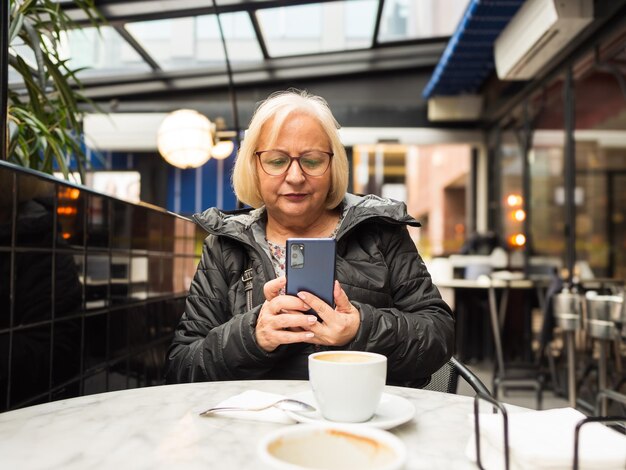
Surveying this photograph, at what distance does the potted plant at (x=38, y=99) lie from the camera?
1.72 metres

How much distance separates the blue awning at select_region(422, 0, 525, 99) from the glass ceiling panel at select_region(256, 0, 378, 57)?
3.25ft

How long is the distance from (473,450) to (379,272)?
0.83 meters

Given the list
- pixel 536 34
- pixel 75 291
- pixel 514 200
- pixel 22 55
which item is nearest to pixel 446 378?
pixel 75 291

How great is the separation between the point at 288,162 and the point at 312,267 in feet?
1.61

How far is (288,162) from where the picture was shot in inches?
59.3

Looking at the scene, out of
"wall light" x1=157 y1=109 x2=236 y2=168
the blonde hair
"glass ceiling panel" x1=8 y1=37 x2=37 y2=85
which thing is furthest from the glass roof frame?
the blonde hair

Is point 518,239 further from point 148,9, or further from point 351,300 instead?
point 351,300

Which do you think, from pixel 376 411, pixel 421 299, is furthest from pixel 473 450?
pixel 421 299

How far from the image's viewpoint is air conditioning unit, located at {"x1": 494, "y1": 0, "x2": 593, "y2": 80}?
401 cm

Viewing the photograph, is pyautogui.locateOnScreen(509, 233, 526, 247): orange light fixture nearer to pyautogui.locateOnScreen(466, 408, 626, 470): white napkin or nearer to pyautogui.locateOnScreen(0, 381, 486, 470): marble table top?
pyautogui.locateOnScreen(0, 381, 486, 470): marble table top

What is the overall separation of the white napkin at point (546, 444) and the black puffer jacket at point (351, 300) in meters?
0.56

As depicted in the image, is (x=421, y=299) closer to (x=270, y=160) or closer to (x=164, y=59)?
(x=270, y=160)

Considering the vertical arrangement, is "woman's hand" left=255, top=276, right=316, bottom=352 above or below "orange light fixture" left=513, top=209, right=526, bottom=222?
below

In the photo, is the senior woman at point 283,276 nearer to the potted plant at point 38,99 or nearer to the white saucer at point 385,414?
the white saucer at point 385,414
